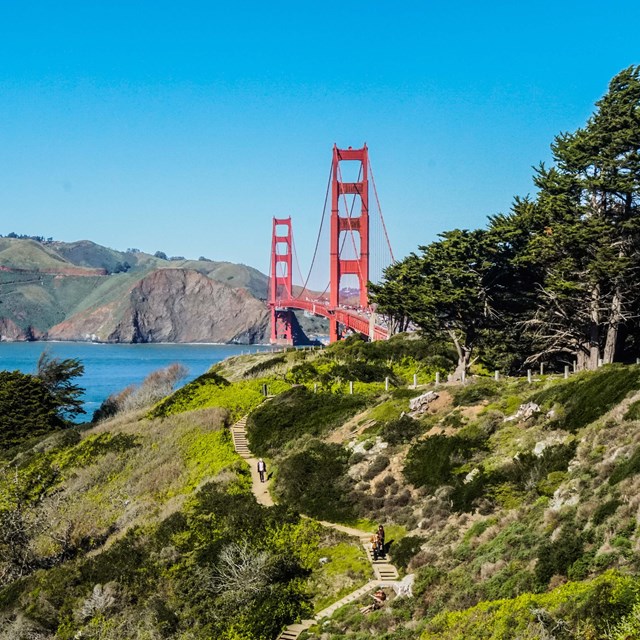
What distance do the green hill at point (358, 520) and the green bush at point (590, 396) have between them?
0.28ft

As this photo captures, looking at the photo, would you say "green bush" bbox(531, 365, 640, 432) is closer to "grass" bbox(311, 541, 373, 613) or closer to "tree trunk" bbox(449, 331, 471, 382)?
"grass" bbox(311, 541, 373, 613)

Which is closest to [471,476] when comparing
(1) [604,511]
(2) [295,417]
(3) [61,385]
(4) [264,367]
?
(1) [604,511]

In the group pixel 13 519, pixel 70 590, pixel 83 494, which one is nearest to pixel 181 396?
pixel 83 494

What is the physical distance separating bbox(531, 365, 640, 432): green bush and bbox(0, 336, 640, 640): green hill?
9 centimetres

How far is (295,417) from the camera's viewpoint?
35.6 metres

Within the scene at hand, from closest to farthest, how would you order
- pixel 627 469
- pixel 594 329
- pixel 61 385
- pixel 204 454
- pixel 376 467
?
1. pixel 627 469
2. pixel 376 467
3. pixel 204 454
4. pixel 594 329
5. pixel 61 385

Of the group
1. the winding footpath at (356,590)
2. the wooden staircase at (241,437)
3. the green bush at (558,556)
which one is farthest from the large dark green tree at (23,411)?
the green bush at (558,556)

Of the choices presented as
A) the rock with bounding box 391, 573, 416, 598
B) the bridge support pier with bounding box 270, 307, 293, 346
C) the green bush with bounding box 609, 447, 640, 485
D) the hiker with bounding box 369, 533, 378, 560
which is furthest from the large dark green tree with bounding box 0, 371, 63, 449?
the bridge support pier with bounding box 270, 307, 293, 346

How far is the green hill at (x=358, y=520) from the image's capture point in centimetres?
1541

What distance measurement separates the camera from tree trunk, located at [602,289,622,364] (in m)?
33.8

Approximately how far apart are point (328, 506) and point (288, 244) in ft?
425

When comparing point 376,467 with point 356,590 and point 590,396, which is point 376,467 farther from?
point 356,590

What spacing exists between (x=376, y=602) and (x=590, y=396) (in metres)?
9.83

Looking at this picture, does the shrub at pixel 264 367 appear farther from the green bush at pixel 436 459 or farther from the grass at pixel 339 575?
the grass at pixel 339 575
